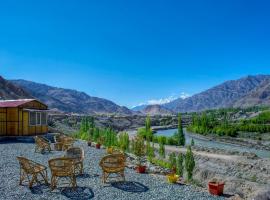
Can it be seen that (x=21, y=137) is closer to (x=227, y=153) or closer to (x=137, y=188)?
(x=137, y=188)

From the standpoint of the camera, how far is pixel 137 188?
9.88 meters

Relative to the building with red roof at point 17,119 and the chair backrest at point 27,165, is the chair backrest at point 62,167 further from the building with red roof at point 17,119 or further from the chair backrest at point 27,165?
the building with red roof at point 17,119

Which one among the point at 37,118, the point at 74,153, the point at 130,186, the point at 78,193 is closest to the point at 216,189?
the point at 130,186

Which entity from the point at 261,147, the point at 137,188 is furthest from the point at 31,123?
the point at 261,147

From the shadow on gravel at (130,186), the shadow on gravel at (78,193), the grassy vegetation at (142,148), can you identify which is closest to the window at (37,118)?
the grassy vegetation at (142,148)

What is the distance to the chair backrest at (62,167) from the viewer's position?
9.77 metres

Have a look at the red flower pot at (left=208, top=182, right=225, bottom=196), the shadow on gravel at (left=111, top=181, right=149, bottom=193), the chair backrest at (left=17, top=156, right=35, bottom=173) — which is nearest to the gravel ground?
the shadow on gravel at (left=111, top=181, right=149, bottom=193)

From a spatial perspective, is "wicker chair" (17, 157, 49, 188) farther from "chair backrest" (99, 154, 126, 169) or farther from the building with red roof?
the building with red roof

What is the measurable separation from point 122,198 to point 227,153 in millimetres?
31239

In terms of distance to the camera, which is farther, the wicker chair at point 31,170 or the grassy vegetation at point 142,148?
the grassy vegetation at point 142,148

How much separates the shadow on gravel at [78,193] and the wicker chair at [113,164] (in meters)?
0.97

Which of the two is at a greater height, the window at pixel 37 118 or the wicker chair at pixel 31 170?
the window at pixel 37 118

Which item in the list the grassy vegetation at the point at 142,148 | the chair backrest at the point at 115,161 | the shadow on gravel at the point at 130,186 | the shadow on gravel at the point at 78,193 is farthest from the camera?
the grassy vegetation at the point at 142,148

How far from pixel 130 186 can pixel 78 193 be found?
5.14 ft
